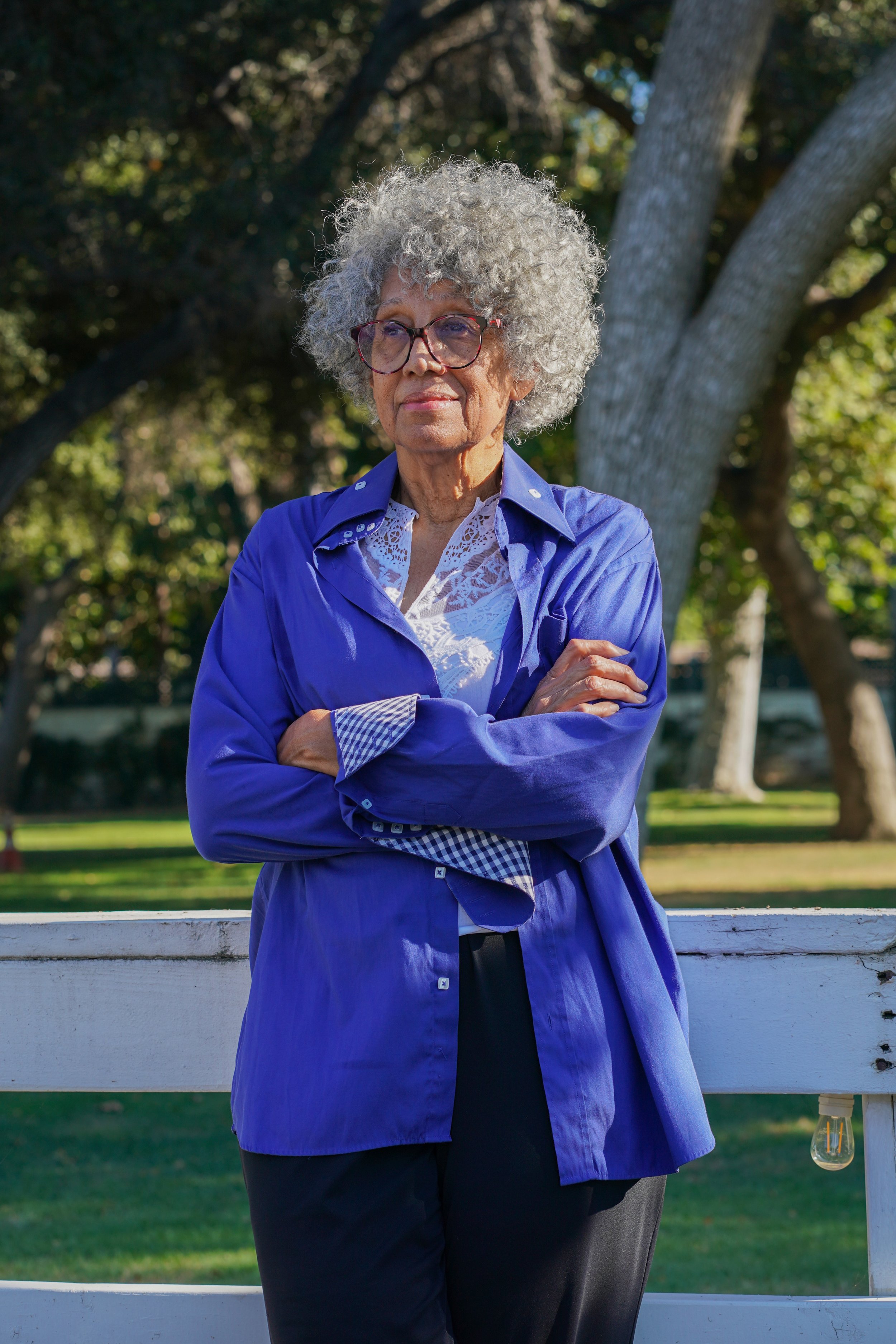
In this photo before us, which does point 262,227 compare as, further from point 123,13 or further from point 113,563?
point 113,563

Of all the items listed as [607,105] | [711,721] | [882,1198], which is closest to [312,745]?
[882,1198]

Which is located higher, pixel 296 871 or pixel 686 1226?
pixel 296 871

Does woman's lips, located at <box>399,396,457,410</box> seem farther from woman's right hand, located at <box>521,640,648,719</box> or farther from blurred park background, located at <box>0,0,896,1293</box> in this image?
blurred park background, located at <box>0,0,896,1293</box>

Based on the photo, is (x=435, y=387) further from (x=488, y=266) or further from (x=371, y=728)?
(x=371, y=728)

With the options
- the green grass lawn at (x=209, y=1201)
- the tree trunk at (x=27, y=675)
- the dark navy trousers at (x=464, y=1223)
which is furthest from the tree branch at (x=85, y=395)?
the tree trunk at (x=27, y=675)

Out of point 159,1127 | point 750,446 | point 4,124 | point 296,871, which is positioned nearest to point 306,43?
point 4,124

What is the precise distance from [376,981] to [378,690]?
43 cm

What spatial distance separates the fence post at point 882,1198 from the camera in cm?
212

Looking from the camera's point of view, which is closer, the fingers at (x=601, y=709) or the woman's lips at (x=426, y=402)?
the fingers at (x=601, y=709)

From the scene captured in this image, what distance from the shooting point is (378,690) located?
6.55ft

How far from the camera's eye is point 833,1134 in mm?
2133

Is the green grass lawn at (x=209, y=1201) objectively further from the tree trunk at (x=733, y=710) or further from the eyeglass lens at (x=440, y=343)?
the tree trunk at (x=733, y=710)

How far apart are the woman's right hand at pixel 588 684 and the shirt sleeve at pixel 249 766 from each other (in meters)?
0.33

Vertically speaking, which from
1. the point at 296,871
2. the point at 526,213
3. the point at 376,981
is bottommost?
the point at 376,981
